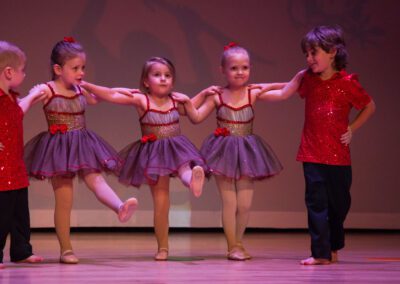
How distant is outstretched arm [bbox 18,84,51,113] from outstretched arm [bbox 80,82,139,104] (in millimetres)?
226

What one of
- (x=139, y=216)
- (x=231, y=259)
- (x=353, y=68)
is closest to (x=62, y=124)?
(x=231, y=259)

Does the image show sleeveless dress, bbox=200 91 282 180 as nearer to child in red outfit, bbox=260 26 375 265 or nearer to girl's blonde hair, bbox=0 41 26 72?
child in red outfit, bbox=260 26 375 265

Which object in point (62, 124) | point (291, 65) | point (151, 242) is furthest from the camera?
point (291, 65)

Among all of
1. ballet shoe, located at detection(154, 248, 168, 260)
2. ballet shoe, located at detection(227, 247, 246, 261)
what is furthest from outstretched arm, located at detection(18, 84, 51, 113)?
ballet shoe, located at detection(227, 247, 246, 261)

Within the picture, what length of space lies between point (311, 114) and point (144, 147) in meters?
0.91

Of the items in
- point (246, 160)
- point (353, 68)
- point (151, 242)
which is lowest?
point (151, 242)

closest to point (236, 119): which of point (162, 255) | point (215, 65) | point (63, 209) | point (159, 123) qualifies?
point (159, 123)

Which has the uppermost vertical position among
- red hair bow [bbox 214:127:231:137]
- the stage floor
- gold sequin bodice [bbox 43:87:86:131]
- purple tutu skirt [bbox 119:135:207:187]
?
gold sequin bodice [bbox 43:87:86:131]

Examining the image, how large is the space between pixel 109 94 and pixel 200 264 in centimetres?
105

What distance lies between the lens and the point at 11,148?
394cm

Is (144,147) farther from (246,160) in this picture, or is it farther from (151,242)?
(151,242)

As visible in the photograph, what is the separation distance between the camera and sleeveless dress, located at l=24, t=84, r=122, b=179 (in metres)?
4.16

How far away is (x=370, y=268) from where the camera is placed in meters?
3.96

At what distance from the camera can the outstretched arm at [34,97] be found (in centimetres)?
407
